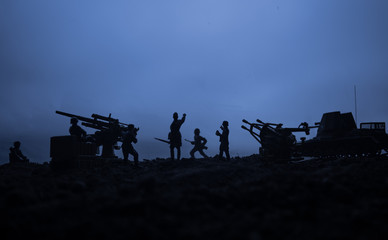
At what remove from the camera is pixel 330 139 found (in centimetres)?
1571

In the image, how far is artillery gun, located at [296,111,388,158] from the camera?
14.7 meters

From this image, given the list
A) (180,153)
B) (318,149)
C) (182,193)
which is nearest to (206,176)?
(182,193)

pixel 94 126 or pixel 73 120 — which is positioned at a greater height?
pixel 94 126

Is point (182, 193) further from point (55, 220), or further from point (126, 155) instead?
point (126, 155)

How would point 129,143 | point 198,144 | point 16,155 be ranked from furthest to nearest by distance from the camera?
point 16,155, point 198,144, point 129,143

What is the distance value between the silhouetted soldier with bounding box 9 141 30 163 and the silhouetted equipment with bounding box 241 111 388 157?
13.7 m

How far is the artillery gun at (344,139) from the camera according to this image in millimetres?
14673

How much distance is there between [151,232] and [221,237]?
90 cm

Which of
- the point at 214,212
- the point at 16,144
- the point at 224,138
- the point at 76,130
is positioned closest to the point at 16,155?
the point at 16,144

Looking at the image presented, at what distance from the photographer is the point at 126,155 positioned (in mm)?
12148

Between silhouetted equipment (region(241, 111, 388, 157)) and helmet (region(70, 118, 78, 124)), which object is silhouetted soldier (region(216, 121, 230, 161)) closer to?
silhouetted equipment (region(241, 111, 388, 157))

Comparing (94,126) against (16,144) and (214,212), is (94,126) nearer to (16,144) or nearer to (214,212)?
(16,144)

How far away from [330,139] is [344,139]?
31.7 inches

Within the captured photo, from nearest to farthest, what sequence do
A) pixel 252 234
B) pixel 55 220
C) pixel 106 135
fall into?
1. pixel 252 234
2. pixel 55 220
3. pixel 106 135
